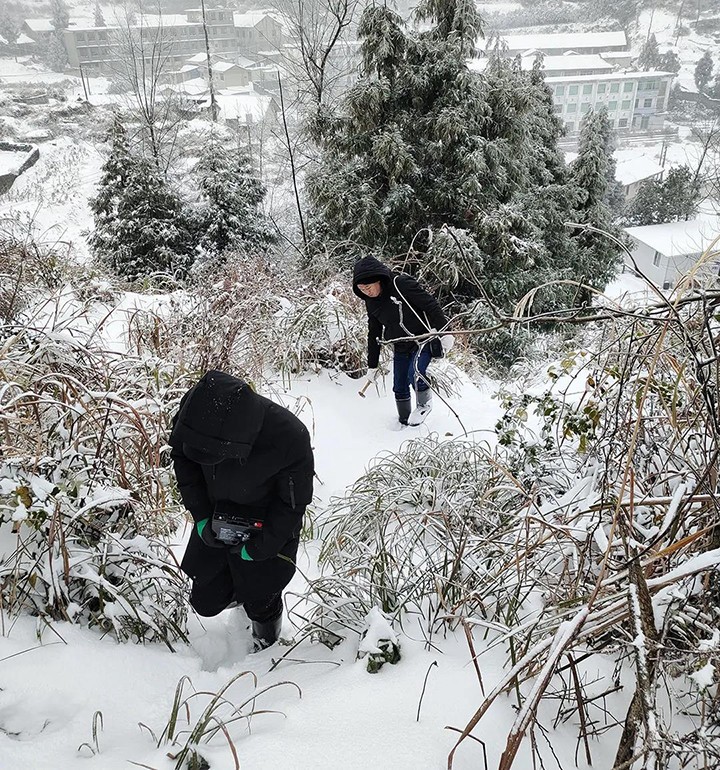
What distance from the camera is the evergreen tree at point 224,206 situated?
38.6 ft

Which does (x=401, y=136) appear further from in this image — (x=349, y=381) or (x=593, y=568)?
(x=593, y=568)

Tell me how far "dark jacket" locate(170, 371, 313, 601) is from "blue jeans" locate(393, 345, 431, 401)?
79.8 inches

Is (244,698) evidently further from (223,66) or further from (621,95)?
(621,95)

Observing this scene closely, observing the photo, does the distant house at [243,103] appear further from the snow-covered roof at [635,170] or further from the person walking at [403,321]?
the person walking at [403,321]

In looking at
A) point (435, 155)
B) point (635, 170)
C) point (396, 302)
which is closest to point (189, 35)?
point (635, 170)

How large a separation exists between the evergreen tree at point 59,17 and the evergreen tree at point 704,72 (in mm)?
53683

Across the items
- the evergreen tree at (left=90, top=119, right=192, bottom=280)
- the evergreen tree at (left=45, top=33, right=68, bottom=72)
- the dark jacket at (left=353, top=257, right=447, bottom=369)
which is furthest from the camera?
the evergreen tree at (left=45, top=33, right=68, bottom=72)

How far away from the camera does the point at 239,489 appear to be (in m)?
2.09

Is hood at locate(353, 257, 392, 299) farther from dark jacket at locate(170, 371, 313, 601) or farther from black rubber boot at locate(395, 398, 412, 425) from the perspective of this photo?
dark jacket at locate(170, 371, 313, 601)

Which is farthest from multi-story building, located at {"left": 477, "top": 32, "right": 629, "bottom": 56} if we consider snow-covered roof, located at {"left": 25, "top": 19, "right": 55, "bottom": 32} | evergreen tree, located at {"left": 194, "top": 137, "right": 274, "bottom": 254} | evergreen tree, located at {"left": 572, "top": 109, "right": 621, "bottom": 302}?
evergreen tree, located at {"left": 194, "top": 137, "right": 274, "bottom": 254}

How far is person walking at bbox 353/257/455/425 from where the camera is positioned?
3715 millimetres

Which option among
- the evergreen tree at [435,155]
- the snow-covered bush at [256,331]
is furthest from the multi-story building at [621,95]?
the snow-covered bush at [256,331]

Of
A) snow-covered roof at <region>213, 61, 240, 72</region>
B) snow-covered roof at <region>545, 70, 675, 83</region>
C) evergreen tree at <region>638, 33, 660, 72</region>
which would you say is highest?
evergreen tree at <region>638, 33, 660, 72</region>

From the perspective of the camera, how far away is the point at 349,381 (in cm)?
503
